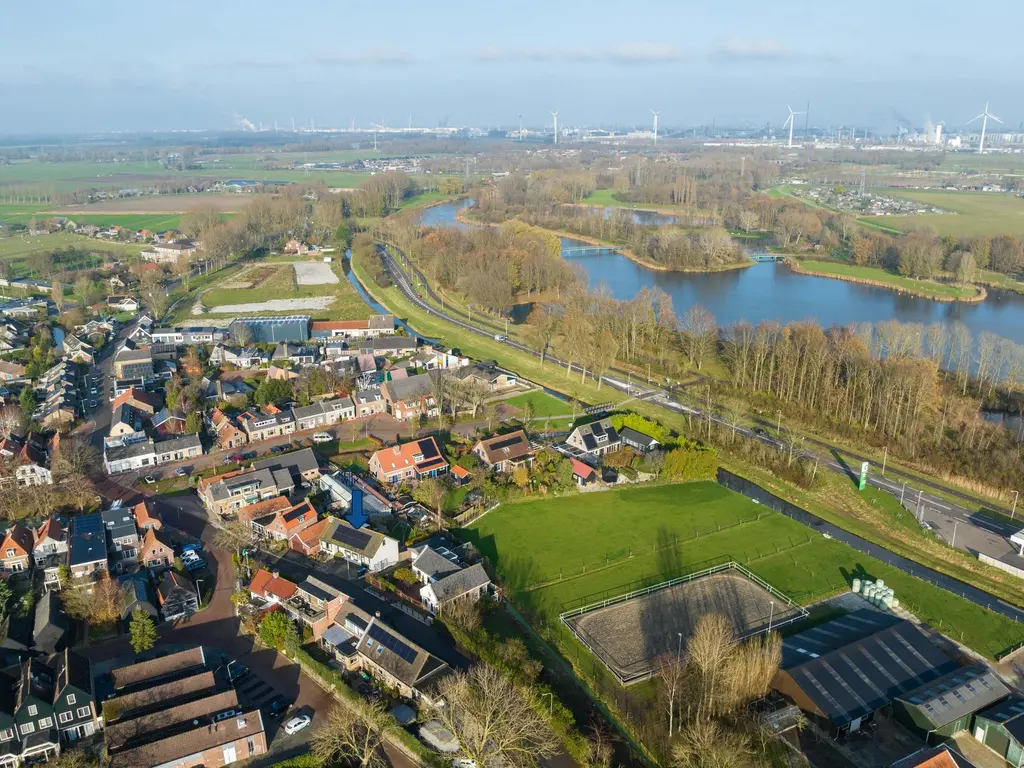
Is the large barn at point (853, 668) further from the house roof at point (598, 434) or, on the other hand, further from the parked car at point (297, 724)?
the house roof at point (598, 434)

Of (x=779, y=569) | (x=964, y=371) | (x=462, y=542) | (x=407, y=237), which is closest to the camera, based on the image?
(x=779, y=569)

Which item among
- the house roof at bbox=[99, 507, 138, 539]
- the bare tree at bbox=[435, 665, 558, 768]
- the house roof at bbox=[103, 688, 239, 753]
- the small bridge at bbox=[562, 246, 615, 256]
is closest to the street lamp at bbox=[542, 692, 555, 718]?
the bare tree at bbox=[435, 665, 558, 768]

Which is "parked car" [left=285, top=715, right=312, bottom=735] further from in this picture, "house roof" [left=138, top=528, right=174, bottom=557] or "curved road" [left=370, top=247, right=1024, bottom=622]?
"curved road" [left=370, top=247, right=1024, bottom=622]

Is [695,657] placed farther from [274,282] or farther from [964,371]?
[274,282]

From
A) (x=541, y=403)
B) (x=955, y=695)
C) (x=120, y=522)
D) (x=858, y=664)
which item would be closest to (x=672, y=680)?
(x=858, y=664)

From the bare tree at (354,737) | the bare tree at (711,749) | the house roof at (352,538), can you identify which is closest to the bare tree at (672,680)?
the bare tree at (711,749)

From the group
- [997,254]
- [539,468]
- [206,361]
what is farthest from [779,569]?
[997,254]
